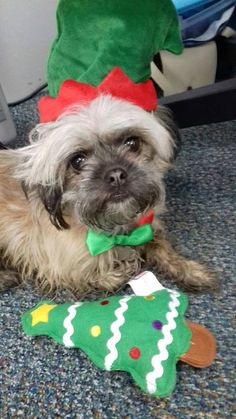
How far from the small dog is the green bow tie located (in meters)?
0.02

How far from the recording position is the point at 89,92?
0.80 m

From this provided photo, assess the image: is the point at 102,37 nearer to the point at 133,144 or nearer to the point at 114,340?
the point at 133,144

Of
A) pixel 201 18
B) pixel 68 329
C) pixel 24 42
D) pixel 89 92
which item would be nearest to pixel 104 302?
pixel 68 329

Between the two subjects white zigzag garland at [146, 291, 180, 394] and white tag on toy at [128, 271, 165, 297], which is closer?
white zigzag garland at [146, 291, 180, 394]

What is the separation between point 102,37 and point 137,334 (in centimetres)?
51

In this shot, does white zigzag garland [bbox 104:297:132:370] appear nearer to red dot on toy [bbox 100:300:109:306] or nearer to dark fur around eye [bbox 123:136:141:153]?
red dot on toy [bbox 100:300:109:306]

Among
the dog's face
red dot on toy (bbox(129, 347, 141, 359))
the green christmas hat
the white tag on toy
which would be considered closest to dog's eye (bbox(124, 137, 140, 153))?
the dog's face

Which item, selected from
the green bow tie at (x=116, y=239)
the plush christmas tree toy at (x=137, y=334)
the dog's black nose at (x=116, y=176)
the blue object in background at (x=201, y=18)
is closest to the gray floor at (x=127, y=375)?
the plush christmas tree toy at (x=137, y=334)

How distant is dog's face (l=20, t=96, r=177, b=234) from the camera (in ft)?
2.59

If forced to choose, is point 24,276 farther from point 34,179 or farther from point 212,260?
point 212,260

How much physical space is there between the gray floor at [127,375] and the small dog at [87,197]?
0.06 meters

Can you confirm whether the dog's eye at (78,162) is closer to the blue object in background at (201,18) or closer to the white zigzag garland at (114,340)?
the white zigzag garland at (114,340)

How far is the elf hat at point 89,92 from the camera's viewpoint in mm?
787

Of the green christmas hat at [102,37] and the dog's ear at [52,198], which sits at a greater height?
the green christmas hat at [102,37]
